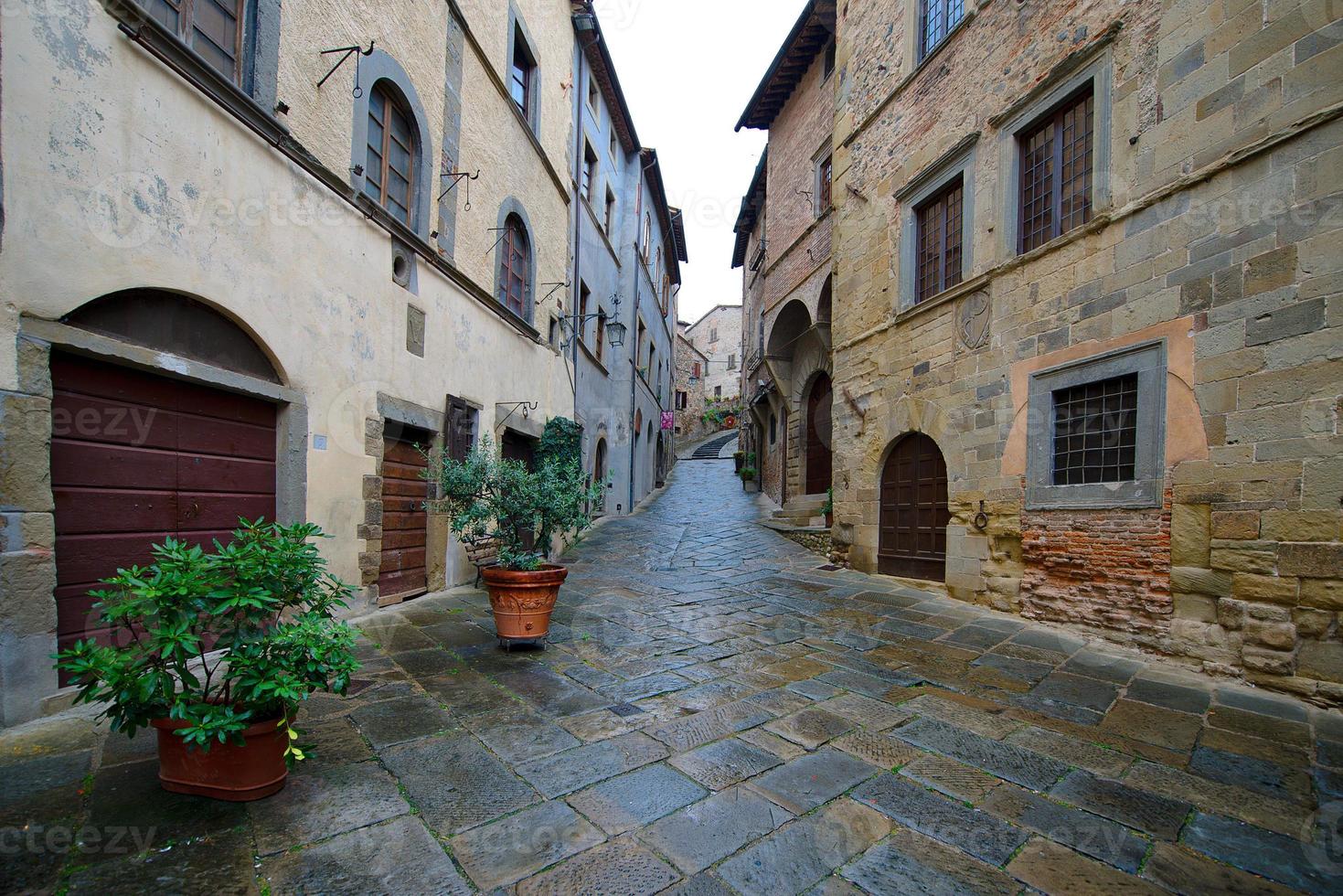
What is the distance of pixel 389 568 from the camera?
5.76 m

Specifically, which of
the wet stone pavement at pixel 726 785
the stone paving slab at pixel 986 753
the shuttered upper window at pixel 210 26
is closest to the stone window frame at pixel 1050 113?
the wet stone pavement at pixel 726 785

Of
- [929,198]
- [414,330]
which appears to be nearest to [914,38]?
[929,198]

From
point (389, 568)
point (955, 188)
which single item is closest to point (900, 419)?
point (955, 188)

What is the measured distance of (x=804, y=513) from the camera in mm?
11898

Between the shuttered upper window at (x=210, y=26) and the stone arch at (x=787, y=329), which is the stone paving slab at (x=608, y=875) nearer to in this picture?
the shuttered upper window at (x=210, y=26)

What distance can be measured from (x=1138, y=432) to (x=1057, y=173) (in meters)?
2.84

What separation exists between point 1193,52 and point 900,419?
434 cm

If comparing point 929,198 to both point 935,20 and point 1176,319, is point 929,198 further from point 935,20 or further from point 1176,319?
point 1176,319

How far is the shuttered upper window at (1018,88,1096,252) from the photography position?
221 inches

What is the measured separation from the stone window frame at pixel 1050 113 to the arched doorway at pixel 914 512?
101 inches

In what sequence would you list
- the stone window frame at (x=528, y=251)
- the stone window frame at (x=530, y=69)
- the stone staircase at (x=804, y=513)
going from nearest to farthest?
1. the stone window frame at (x=528, y=251)
2. the stone window frame at (x=530, y=69)
3. the stone staircase at (x=804, y=513)

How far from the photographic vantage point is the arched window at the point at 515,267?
8.34 metres

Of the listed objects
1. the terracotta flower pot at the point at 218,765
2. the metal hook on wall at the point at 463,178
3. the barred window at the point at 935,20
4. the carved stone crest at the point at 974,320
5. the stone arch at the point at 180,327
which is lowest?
the terracotta flower pot at the point at 218,765

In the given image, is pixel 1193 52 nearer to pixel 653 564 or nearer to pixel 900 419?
pixel 900 419
